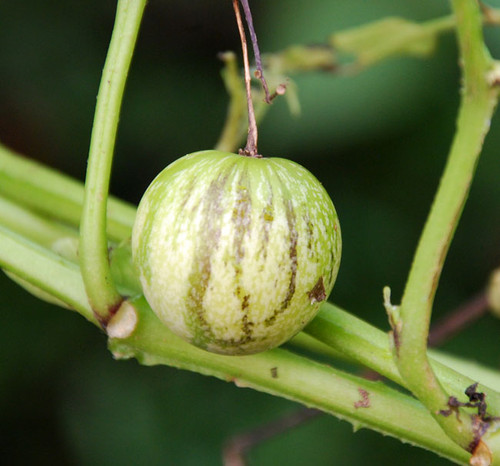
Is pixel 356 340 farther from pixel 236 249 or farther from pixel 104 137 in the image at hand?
pixel 104 137

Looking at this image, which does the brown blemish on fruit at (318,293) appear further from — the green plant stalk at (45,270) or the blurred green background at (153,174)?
the blurred green background at (153,174)

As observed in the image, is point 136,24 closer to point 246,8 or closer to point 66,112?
point 246,8

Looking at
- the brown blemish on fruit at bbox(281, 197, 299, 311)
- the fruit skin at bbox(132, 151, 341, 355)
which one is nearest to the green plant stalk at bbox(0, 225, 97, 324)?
the fruit skin at bbox(132, 151, 341, 355)

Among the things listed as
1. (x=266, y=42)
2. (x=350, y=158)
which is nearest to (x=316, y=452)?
(x=350, y=158)

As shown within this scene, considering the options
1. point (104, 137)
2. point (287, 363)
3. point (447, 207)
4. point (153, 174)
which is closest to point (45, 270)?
point (104, 137)

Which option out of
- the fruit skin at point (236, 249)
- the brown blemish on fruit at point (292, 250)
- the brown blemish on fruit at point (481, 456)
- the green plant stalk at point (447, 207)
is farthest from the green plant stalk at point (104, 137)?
the brown blemish on fruit at point (481, 456)

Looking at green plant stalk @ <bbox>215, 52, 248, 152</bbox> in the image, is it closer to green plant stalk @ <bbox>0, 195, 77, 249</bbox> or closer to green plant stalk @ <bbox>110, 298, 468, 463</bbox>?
green plant stalk @ <bbox>0, 195, 77, 249</bbox>
